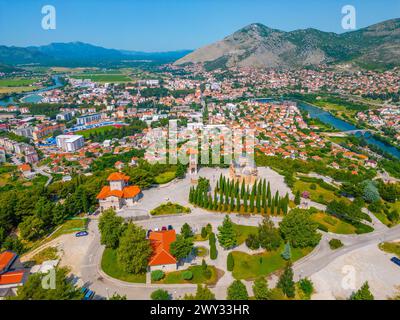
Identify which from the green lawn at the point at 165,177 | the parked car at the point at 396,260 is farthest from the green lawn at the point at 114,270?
the parked car at the point at 396,260

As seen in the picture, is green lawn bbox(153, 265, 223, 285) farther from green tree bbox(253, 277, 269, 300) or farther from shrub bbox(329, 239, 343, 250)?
shrub bbox(329, 239, 343, 250)

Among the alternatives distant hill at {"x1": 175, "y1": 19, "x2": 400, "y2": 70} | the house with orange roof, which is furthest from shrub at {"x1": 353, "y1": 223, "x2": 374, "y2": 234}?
distant hill at {"x1": 175, "y1": 19, "x2": 400, "y2": 70}

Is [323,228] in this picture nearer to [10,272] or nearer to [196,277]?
[196,277]

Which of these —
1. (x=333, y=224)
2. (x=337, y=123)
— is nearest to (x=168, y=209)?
(x=333, y=224)

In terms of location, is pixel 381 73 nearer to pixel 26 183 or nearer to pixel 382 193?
pixel 382 193
